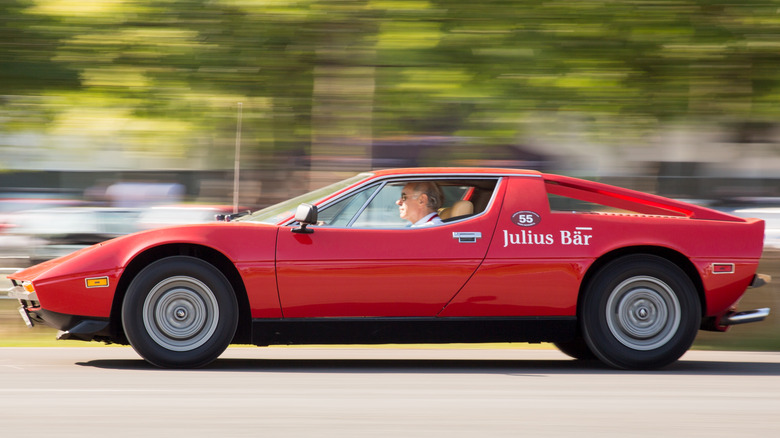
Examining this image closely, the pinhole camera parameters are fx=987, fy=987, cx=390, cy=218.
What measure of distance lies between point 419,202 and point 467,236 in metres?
0.44

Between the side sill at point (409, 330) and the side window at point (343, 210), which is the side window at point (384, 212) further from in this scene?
the side sill at point (409, 330)

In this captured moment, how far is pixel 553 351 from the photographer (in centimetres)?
784

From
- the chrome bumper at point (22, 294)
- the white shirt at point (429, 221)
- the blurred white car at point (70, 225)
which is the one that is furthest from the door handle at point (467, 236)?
the blurred white car at point (70, 225)

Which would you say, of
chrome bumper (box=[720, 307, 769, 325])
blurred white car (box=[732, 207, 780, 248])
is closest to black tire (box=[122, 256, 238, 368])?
chrome bumper (box=[720, 307, 769, 325])

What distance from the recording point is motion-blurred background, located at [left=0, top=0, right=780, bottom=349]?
8.95 metres

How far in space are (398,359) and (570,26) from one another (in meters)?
3.67

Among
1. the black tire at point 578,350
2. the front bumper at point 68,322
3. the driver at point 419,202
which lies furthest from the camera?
the black tire at point 578,350

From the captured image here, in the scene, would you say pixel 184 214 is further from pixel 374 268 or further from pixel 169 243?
pixel 374 268

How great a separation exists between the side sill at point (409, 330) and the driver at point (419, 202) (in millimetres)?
684

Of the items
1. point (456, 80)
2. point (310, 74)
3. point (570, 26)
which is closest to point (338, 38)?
point (310, 74)

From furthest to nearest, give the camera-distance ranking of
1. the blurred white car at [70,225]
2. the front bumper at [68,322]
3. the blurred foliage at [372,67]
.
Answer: the blurred white car at [70,225]
the blurred foliage at [372,67]
the front bumper at [68,322]

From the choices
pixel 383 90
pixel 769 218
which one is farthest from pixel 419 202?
pixel 769 218

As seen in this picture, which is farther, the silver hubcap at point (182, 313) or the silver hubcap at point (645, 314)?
the silver hubcap at point (645, 314)

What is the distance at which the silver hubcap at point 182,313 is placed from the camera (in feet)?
19.8
